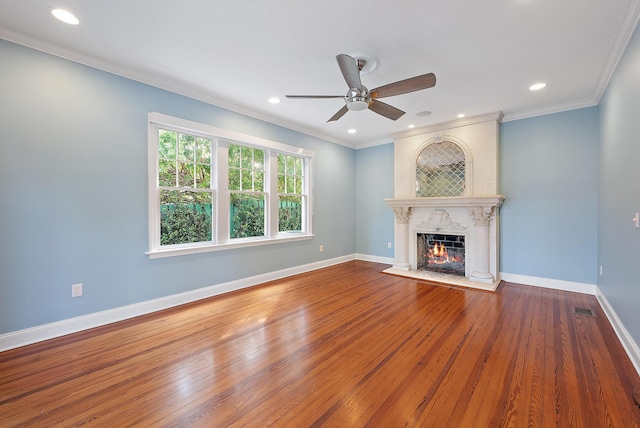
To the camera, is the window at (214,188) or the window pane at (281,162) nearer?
the window at (214,188)

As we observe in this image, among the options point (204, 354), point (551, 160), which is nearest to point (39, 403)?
point (204, 354)

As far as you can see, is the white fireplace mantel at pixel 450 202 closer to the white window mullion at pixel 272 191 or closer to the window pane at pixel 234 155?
the white window mullion at pixel 272 191

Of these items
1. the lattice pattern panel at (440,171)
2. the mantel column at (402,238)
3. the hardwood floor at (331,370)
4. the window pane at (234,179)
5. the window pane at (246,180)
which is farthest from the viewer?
the mantel column at (402,238)

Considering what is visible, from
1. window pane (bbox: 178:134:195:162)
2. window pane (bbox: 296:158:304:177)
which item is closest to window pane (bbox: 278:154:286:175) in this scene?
window pane (bbox: 296:158:304:177)

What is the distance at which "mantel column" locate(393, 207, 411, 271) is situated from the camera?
201 inches

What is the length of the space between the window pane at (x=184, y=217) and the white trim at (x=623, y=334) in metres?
4.45

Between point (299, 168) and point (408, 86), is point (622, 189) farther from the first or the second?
point (299, 168)

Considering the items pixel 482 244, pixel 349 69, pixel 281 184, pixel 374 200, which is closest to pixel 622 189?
pixel 482 244

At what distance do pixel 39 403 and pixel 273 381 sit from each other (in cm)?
146

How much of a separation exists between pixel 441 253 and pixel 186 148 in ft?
15.4

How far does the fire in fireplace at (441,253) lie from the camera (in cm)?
481

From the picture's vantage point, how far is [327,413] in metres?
1.57

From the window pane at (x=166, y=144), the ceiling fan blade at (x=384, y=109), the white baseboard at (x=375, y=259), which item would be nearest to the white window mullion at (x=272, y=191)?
the window pane at (x=166, y=144)

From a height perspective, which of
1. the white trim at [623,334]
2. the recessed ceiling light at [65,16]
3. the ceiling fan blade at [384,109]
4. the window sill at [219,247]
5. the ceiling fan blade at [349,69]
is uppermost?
the recessed ceiling light at [65,16]
